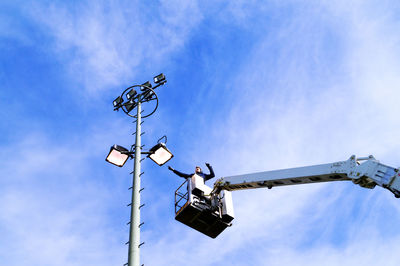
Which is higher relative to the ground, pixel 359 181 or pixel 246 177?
pixel 246 177

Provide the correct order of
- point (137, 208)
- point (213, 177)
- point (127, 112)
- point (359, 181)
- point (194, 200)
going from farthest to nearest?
point (213, 177) < point (194, 200) < point (127, 112) < point (359, 181) < point (137, 208)

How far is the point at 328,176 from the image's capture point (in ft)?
38.7

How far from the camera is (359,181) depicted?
1094 cm

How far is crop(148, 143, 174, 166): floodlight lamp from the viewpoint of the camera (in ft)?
30.2

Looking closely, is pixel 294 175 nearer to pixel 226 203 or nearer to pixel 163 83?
pixel 226 203

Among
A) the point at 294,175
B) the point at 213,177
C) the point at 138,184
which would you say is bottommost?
the point at 138,184

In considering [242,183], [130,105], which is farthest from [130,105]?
[242,183]

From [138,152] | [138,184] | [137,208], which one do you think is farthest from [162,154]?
[137,208]

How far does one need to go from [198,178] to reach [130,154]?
4.82 metres

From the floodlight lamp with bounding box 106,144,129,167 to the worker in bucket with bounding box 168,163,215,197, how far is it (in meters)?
4.52

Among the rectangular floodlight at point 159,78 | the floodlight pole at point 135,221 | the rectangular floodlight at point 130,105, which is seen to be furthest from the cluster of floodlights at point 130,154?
the rectangular floodlight at point 159,78

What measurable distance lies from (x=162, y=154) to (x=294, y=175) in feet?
16.2

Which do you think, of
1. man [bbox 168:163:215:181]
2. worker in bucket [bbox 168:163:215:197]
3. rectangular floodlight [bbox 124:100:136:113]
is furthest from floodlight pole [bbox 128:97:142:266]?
man [bbox 168:163:215:181]

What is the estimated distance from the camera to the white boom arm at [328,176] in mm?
10383
